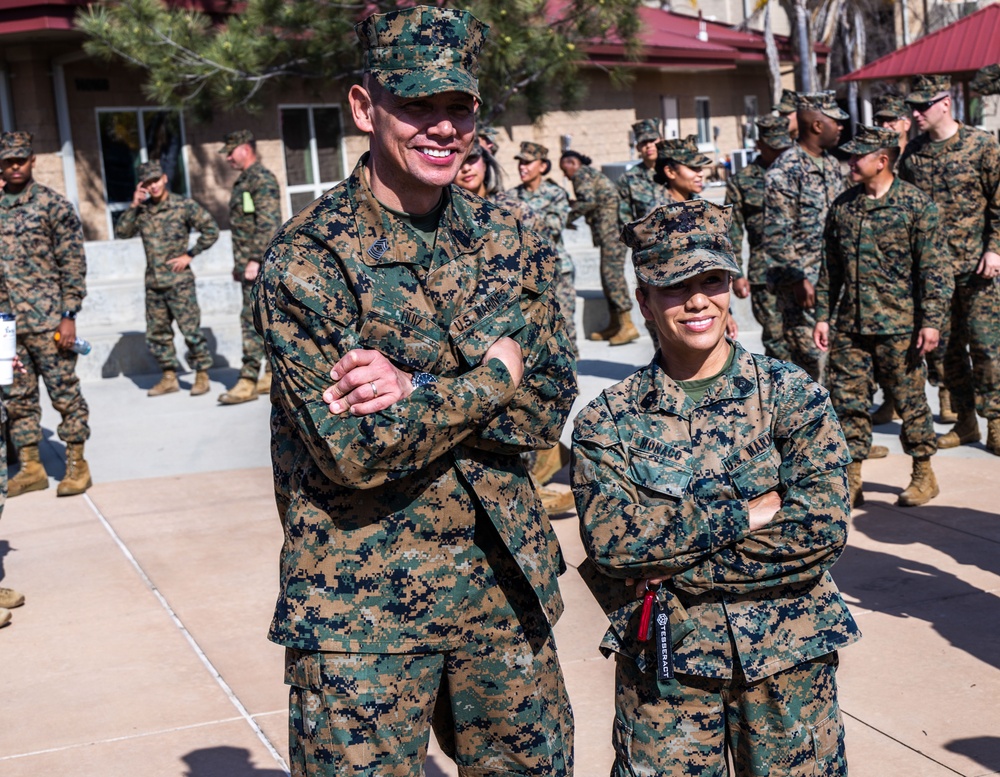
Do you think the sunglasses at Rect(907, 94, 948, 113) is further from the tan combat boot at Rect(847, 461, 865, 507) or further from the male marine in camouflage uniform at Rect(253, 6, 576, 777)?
the male marine in camouflage uniform at Rect(253, 6, 576, 777)

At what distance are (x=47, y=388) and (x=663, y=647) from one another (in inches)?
235

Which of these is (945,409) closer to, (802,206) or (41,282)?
(802,206)

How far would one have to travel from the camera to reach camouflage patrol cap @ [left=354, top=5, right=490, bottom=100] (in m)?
2.58

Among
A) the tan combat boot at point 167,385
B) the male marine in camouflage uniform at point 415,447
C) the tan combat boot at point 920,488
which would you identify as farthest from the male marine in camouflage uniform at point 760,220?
the male marine in camouflage uniform at point 415,447

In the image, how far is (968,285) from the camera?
7.65 m

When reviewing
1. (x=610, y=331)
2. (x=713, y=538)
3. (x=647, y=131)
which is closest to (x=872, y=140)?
(x=713, y=538)

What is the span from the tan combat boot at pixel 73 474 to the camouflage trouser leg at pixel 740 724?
5928mm

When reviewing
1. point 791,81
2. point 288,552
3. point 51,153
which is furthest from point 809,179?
point 791,81

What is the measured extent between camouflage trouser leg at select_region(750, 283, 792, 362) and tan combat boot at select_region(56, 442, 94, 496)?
451 centimetres

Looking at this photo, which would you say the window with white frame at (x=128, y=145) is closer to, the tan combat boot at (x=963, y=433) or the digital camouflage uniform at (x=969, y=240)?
the digital camouflage uniform at (x=969, y=240)

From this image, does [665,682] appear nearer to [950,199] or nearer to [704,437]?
[704,437]

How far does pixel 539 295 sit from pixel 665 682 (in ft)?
2.89

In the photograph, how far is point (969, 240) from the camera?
25.2 ft

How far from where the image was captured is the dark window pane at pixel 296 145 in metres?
19.1
